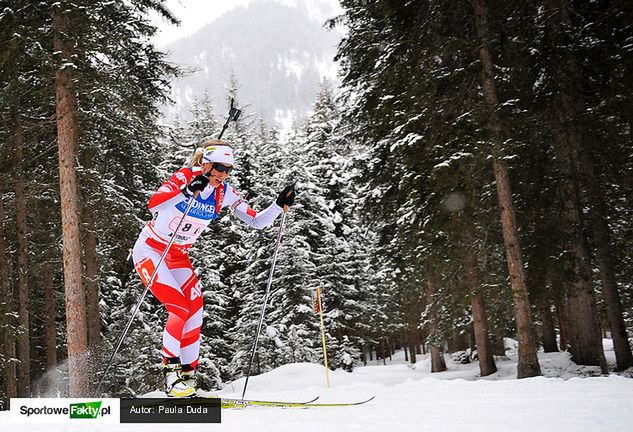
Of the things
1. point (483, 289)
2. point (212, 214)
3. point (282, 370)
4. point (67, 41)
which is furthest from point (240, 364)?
point (212, 214)

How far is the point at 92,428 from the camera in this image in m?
3.65

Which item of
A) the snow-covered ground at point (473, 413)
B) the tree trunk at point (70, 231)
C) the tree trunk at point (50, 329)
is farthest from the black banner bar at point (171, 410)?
the tree trunk at point (50, 329)

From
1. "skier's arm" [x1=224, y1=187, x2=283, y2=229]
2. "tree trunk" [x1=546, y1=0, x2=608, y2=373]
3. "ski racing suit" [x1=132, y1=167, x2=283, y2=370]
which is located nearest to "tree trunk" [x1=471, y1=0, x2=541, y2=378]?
"tree trunk" [x1=546, y1=0, x2=608, y2=373]

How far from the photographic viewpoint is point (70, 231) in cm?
1021

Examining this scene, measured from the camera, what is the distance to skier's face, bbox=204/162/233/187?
17.2 ft

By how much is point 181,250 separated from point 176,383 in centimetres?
143

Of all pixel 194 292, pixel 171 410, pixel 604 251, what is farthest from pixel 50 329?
pixel 604 251

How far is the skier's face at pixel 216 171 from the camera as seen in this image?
523 centimetres

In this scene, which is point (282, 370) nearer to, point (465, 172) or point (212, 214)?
point (465, 172)

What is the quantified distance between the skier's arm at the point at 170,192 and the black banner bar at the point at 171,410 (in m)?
1.89

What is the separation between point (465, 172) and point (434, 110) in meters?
1.70

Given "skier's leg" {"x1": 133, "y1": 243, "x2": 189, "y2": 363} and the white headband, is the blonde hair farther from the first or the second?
"skier's leg" {"x1": 133, "y1": 243, "x2": 189, "y2": 363}

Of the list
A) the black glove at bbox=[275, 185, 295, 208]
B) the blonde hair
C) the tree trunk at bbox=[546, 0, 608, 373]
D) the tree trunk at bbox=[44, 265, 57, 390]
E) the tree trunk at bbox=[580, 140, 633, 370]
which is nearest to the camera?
the blonde hair

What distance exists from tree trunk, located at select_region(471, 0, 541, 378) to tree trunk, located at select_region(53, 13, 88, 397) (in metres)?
9.01
